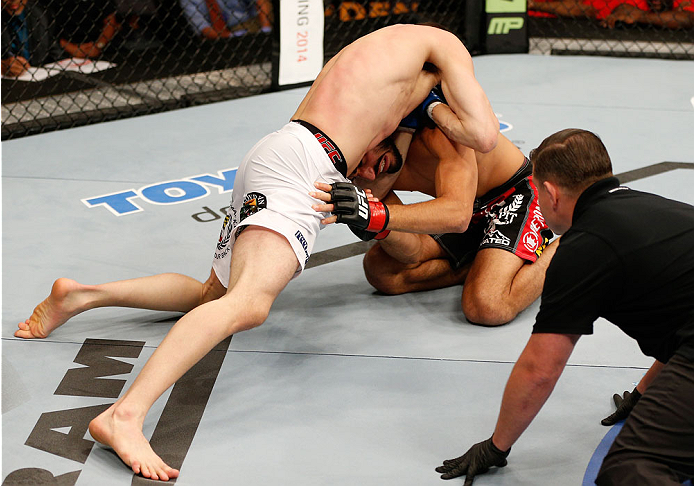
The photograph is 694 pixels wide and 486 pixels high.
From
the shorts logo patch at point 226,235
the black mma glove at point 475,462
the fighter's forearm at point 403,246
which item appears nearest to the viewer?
the black mma glove at point 475,462

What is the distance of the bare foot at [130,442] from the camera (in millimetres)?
1742

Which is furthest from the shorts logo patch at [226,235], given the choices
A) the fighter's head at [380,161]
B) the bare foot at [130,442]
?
the bare foot at [130,442]

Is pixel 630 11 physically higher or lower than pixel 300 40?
lower

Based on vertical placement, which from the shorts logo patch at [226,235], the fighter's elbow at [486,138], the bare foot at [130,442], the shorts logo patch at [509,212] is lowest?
the bare foot at [130,442]

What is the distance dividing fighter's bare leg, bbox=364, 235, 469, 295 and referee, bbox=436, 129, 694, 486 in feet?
3.36

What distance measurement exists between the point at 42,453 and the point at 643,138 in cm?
315

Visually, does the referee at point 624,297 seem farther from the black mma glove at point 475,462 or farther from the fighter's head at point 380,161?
the fighter's head at point 380,161

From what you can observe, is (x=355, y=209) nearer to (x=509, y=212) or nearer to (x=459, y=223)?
(x=459, y=223)

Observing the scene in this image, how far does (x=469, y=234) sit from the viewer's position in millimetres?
2641

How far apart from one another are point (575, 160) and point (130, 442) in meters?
1.11

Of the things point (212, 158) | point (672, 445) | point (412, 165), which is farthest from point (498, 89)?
point (672, 445)

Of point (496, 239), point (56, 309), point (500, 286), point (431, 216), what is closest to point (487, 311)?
point (500, 286)

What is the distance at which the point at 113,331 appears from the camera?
2359mm

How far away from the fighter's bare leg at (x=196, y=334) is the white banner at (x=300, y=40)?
Answer: 2.69 m
